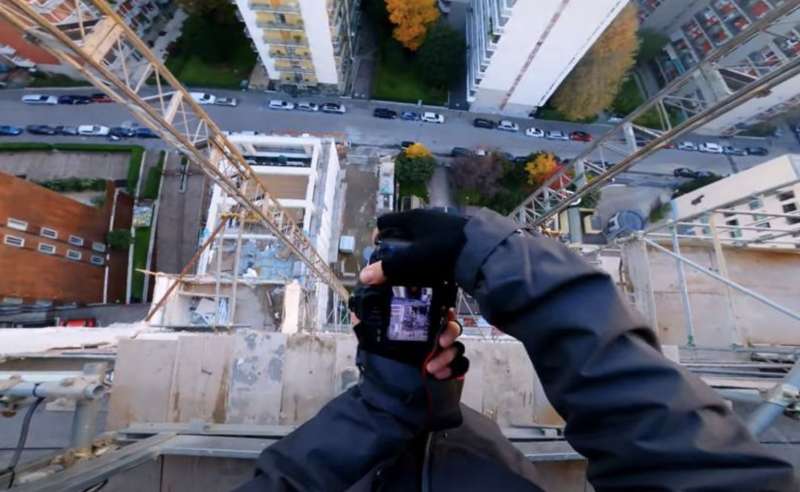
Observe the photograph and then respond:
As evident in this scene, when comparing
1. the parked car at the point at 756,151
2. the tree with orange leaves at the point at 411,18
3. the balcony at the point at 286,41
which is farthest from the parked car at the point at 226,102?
the parked car at the point at 756,151

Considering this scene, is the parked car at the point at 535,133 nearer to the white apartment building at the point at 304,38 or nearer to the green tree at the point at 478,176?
the green tree at the point at 478,176

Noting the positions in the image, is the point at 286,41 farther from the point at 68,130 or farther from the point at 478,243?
the point at 478,243

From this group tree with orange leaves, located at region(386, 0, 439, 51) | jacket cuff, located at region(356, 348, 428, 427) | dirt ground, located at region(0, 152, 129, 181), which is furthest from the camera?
dirt ground, located at region(0, 152, 129, 181)

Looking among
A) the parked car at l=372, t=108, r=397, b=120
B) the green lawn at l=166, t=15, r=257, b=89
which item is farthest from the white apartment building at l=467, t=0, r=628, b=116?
the green lawn at l=166, t=15, r=257, b=89

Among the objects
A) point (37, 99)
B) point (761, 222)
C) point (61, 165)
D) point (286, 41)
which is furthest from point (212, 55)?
point (761, 222)

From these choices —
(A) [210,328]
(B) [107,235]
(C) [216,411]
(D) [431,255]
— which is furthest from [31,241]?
(D) [431,255]

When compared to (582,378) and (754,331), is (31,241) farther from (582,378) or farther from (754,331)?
(754,331)

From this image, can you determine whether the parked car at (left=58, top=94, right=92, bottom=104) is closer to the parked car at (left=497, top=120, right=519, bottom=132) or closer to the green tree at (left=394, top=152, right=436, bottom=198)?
the green tree at (left=394, top=152, right=436, bottom=198)
